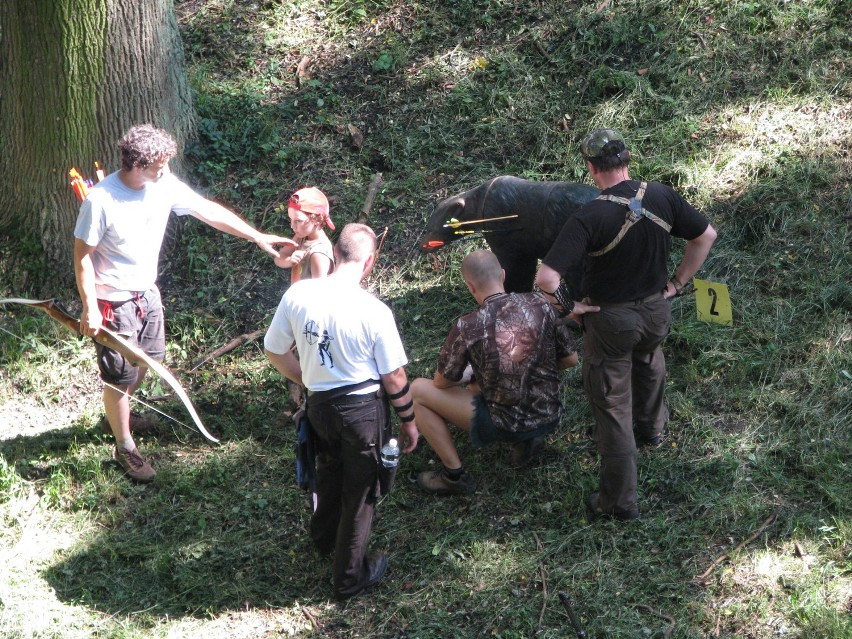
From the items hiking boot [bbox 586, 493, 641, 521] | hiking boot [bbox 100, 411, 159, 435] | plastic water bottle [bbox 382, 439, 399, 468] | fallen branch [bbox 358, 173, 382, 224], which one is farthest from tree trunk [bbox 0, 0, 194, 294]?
hiking boot [bbox 586, 493, 641, 521]

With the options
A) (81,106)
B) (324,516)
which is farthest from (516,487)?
(81,106)

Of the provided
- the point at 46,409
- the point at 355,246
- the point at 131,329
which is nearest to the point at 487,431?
the point at 355,246

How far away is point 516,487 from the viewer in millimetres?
5016

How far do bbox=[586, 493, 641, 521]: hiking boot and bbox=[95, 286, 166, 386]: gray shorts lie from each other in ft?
9.06

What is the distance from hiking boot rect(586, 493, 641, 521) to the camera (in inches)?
184

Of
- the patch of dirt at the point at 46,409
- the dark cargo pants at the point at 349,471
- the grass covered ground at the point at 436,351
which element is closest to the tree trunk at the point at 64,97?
the grass covered ground at the point at 436,351

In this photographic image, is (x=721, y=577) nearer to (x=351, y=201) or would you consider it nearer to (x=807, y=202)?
(x=807, y=202)

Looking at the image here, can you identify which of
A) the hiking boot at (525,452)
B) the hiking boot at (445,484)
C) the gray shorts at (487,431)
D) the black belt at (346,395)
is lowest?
the hiking boot at (445,484)

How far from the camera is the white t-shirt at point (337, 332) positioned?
12.9 ft

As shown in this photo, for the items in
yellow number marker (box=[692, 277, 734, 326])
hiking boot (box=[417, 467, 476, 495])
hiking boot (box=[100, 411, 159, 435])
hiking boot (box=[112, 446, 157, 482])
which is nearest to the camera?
hiking boot (box=[417, 467, 476, 495])

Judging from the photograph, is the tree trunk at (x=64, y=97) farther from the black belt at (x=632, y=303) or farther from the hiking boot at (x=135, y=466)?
the black belt at (x=632, y=303)

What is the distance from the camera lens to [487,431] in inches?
188

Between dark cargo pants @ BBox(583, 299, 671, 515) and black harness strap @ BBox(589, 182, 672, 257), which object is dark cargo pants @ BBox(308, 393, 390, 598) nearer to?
dark cargo pants @ BBox(583, 299, 671, 515)

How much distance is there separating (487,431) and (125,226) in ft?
7.63
